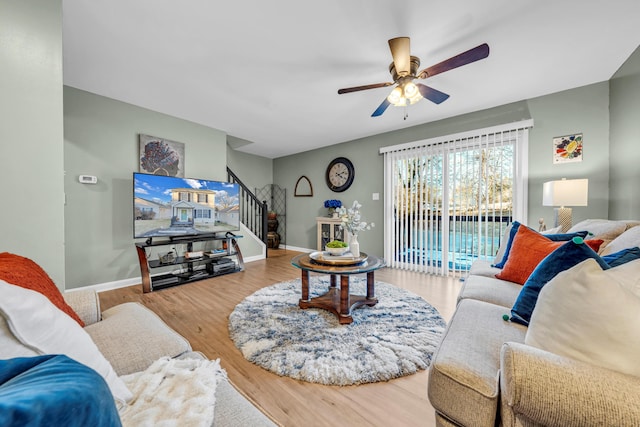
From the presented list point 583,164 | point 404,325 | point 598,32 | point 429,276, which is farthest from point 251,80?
point 583,164

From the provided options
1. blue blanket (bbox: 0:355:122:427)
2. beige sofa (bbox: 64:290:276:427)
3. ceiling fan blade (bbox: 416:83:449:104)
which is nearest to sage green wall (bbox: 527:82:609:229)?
ceiling fan blade (bbox: 416:83:449:104)

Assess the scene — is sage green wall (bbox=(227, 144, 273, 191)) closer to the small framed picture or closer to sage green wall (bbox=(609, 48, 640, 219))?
the small framed picture

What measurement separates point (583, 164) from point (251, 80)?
150 inches

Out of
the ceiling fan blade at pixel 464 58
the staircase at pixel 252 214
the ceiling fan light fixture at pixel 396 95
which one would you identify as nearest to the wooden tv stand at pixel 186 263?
the staircase at pixel 252 214

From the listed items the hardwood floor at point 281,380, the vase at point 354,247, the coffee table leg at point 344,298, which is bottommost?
the hardwood floor at point 281,380

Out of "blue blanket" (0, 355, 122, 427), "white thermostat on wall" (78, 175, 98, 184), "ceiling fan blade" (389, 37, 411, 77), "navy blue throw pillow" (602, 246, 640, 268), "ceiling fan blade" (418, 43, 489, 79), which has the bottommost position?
"blue blanket" (0, 355, 122, 427)

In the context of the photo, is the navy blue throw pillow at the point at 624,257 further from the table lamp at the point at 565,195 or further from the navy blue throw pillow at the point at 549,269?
the table lamp at the point at 565,195

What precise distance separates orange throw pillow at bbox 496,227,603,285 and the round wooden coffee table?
97 centimetres

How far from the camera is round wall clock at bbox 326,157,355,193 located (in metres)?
4.82

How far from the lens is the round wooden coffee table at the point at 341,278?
82.7 inches

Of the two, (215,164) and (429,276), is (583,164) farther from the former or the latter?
(215,164)

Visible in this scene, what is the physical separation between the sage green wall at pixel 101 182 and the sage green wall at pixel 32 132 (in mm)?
1642

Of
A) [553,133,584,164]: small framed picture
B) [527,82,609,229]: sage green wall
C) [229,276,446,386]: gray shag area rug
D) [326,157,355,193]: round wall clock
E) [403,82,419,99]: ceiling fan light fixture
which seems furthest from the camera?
[326,157,355,193]: round wall clock

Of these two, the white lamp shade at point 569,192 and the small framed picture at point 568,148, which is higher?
the small framed picture at point 568,148
